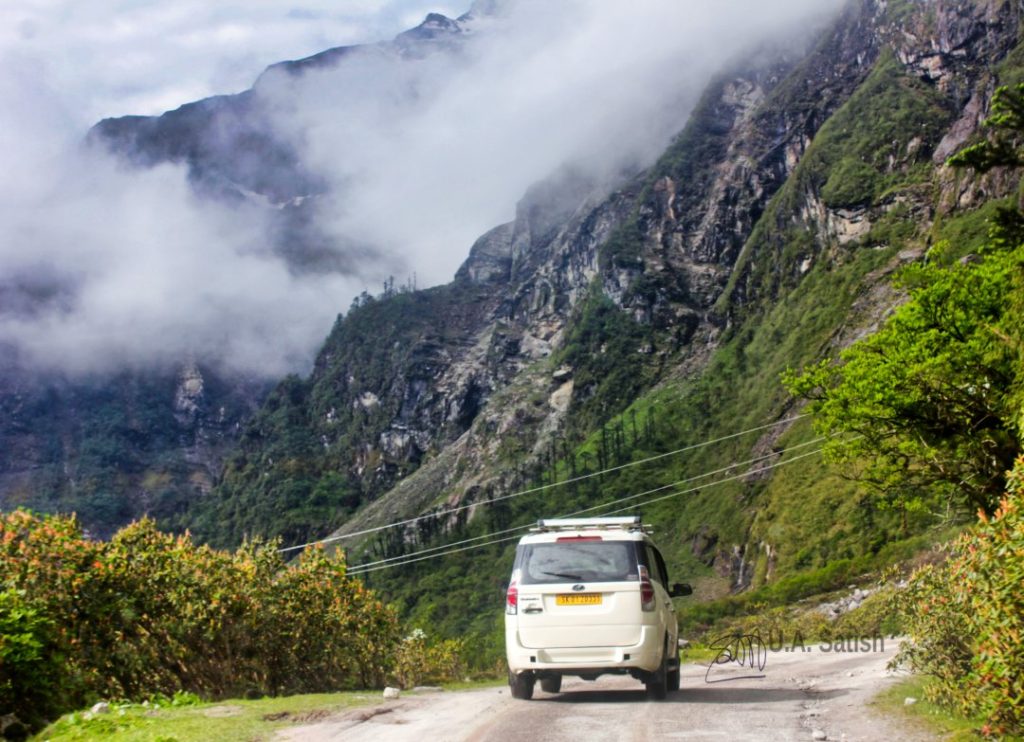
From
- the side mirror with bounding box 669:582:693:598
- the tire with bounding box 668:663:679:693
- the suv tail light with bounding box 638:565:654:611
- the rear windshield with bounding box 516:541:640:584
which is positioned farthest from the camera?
the side mirror with bounding box 669:582:693:598

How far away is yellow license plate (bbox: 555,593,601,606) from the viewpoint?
14250mm

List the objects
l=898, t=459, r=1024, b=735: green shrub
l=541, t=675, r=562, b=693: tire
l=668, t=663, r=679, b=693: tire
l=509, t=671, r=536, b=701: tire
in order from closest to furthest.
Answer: l=898, t=459, r=1024, b=735: green shrub, l=509, t=671, r=536, b=701: tire, l=668, t=663, r=679, b=693: tire, l=541, t=675, r=562, b=693: tire

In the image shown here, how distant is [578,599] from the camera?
1429 cm

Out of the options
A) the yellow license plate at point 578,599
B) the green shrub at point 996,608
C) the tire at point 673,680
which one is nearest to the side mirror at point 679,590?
the tire at point 673,680

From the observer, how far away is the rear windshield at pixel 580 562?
14.4 metres

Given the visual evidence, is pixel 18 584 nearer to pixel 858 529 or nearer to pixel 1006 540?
pixel 1006 540

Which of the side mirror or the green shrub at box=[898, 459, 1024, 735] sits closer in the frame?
the green shrub at box=[898, 459, 1024, 735]

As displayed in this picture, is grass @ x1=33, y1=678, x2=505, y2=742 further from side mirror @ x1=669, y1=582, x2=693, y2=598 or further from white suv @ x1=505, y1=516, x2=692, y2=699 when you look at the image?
side mirror @ x1=669, y1=582, x2=693, y2=598

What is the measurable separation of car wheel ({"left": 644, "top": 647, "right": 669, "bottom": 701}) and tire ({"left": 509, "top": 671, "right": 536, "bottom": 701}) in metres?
1.80

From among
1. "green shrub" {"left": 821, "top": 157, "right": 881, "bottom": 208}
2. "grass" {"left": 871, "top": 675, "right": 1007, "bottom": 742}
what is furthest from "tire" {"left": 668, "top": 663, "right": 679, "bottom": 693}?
"green shrub" {"left": 821, "top": 157, "right": 881, "bottom": 208}

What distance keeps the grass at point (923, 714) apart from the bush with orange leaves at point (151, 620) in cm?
1210
